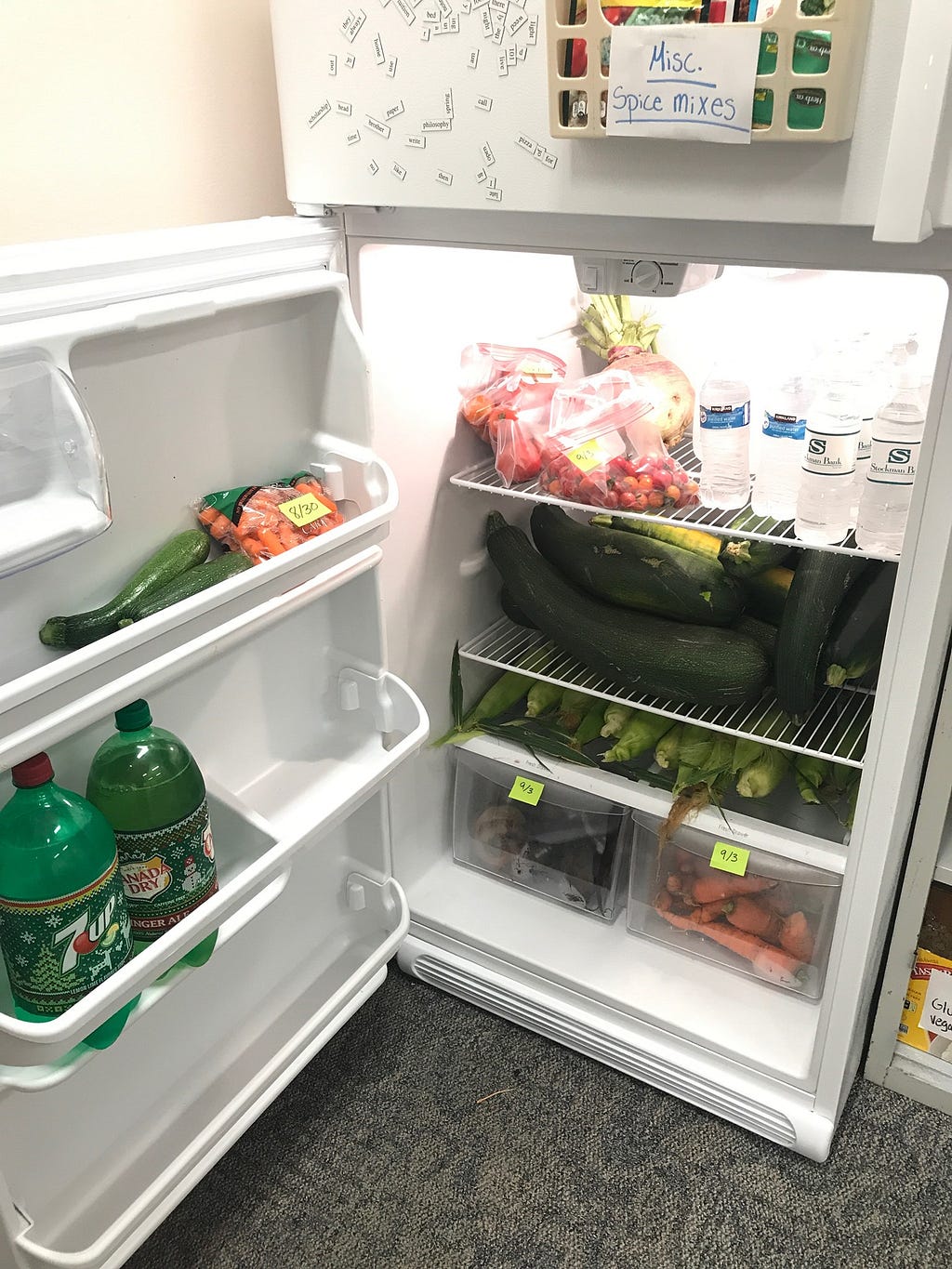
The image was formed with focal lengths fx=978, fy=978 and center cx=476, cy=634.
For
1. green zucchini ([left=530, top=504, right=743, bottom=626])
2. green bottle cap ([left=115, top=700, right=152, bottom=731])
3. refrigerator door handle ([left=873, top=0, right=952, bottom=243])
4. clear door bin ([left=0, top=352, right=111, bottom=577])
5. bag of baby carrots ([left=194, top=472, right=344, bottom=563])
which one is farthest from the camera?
green zucchini ([left=530, top=504, right=743, bottom=626])

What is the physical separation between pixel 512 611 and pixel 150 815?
945mm

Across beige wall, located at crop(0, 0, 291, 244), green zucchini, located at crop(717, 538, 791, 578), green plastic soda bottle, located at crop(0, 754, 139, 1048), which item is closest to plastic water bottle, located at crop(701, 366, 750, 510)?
green zucchini, located at crop(717, 538, 791, 578)

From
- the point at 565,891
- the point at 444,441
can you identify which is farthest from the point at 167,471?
the point at 565,891

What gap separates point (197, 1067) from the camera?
4.61ft

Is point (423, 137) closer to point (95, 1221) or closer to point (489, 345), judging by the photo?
point (489, 345)

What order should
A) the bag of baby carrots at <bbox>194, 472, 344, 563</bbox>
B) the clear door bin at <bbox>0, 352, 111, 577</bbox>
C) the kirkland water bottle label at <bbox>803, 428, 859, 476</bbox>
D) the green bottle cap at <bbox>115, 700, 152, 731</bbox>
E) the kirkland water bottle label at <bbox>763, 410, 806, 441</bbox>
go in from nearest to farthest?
the clear door bin at <bbox>0, 352, 111, 577</bbox>, the green bottle cap at <bbox>115, 700, 152, 731</bbox>, the bag of baby carrots at <bbox>194, 472, 344, 563</bbox>, the kirkland water bottle label at <bbox>803, 428, 859, 476</bbox>, the kirkland water bottle label at <bbox>763, 410, 806, 441</bbox>

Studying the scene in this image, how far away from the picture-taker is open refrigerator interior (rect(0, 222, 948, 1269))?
1.04 meters

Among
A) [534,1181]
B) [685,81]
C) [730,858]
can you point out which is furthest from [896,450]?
[534,1181]

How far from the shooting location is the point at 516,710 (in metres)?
1.93

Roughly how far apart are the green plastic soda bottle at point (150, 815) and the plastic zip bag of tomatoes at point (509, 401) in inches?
30.4

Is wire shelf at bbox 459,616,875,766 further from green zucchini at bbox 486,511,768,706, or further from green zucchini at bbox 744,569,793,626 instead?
green zucchini at bbox 744,569,793,626

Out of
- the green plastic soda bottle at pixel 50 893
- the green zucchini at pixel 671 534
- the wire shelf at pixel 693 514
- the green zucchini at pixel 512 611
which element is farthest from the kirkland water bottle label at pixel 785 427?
the green plastic soda bottle at pixel 50 893

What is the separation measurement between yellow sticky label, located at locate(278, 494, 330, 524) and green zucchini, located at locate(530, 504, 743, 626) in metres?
0.61

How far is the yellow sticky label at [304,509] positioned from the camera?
1.19 meters
